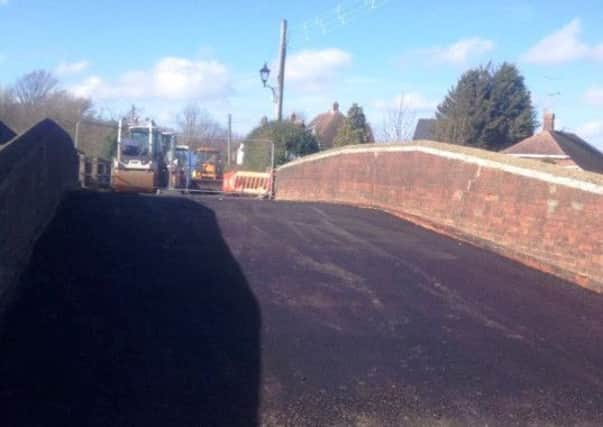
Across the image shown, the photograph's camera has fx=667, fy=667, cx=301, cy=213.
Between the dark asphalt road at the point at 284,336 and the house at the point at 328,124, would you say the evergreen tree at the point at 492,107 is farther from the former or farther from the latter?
the dark asphalt road at the point at 284,336

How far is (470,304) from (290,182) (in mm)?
18613

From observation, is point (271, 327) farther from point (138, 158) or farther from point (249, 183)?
point (249, 183)

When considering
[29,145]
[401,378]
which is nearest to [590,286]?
[401,378]

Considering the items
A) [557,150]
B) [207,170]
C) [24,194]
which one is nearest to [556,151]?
[557,150]

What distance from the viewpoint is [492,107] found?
41750mm

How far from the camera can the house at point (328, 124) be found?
192ft

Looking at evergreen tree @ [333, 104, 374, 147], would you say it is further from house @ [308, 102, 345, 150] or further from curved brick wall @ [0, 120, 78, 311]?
curved brick wall @ [0, 120, 78, 311]

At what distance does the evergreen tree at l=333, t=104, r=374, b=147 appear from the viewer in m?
36.0

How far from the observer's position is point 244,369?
595 cm

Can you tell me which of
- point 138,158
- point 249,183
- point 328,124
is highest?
point 328,124

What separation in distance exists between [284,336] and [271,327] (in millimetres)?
258

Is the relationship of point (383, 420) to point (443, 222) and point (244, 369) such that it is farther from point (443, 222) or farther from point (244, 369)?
point (443, 222)

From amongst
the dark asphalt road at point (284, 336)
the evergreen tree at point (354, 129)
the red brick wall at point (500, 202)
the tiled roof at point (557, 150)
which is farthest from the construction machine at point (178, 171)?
the tiled roof at point (557, 150)

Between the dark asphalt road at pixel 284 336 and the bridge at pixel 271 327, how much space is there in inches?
0.9
